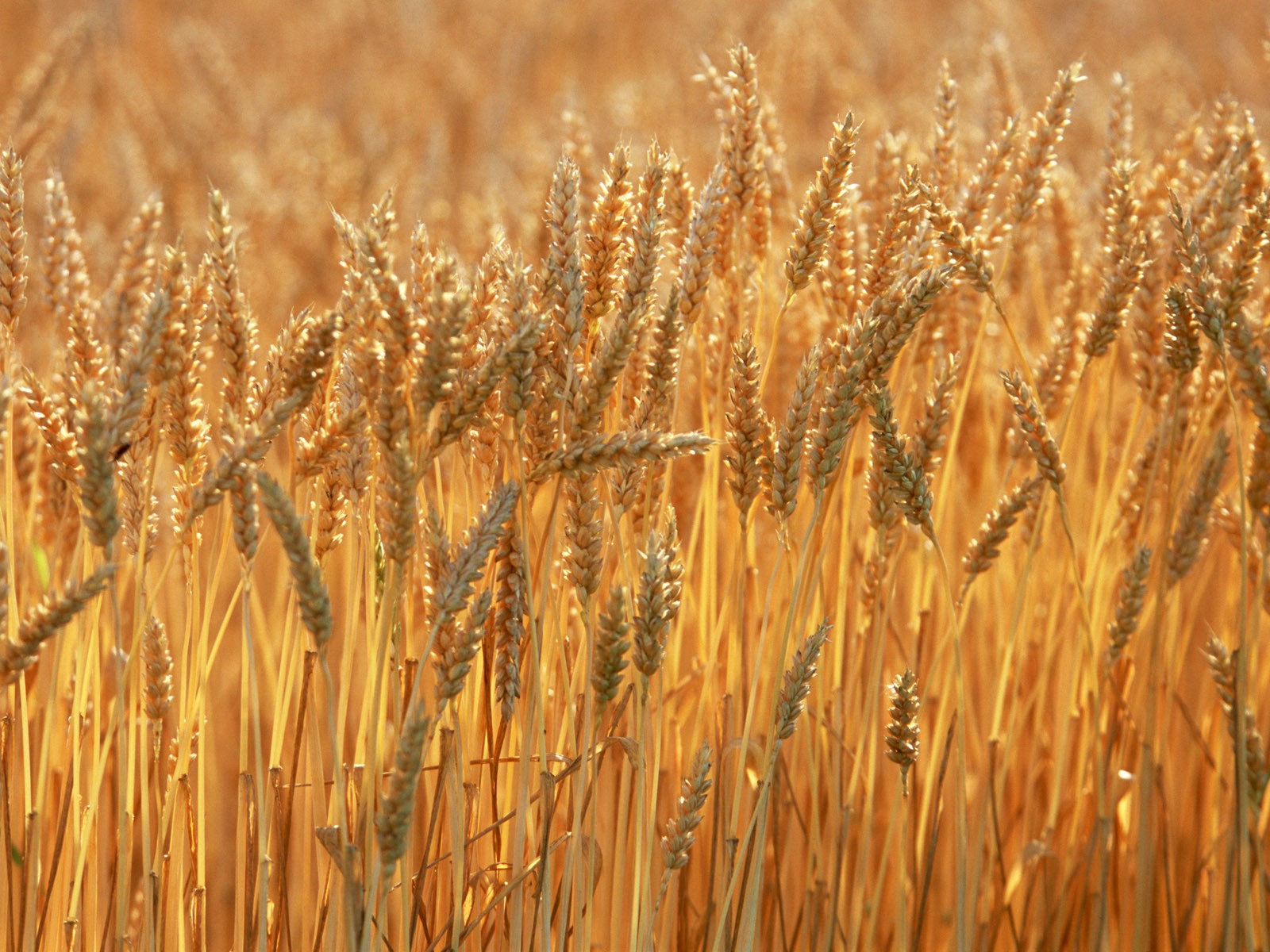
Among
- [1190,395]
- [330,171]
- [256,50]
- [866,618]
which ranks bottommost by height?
[866,618]

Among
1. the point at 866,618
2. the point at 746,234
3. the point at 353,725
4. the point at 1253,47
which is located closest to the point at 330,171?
the point at 353,725

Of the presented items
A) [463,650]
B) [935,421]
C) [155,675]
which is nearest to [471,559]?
[463,650]

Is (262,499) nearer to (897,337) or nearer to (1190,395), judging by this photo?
(897,337)

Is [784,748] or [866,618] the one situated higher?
[866,618]

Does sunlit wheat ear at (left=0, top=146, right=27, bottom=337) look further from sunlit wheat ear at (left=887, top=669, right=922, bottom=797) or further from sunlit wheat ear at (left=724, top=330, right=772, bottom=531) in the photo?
sunlit wheat ear at (left=887, top=669, right=922, bottom=797)

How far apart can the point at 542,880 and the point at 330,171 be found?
210cm

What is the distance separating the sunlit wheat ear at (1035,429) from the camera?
104 cm

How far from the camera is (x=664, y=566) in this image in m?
0.89

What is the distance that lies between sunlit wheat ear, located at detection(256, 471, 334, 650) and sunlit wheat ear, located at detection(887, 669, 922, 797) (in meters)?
0.53

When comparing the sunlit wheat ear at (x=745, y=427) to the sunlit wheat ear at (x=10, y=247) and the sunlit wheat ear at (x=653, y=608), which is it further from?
the sunlit wheat ear at (x=10, y=247)

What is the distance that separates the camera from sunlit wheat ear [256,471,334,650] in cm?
76

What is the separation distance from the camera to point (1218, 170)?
4.30 ft

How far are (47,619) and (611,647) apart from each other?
42cm

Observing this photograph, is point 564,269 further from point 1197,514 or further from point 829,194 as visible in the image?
point 1197,514
